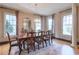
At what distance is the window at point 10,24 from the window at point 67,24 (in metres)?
0.89

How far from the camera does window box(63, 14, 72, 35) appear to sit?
1987mm

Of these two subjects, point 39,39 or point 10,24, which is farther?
point 39,39

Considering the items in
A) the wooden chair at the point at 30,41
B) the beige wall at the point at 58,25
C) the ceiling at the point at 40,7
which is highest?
the ceiling at the point at 40,7

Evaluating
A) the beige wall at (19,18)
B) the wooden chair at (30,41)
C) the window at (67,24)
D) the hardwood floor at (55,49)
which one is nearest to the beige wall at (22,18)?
the beige wall at (19,18)

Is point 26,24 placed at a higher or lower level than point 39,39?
higher

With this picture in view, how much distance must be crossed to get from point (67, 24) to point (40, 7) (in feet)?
1.85

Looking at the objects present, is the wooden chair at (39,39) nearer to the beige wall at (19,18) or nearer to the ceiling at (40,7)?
the beige wall at (19,18)

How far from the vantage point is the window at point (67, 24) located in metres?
1.99

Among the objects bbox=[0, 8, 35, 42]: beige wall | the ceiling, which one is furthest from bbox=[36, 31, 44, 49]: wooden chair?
the ceiling

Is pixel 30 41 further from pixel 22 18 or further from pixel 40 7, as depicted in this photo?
pixel 40 7

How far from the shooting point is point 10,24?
1942 mm

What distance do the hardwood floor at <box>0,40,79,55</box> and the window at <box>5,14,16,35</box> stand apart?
0.25m

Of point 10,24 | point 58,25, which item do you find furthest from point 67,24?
point 10,24
